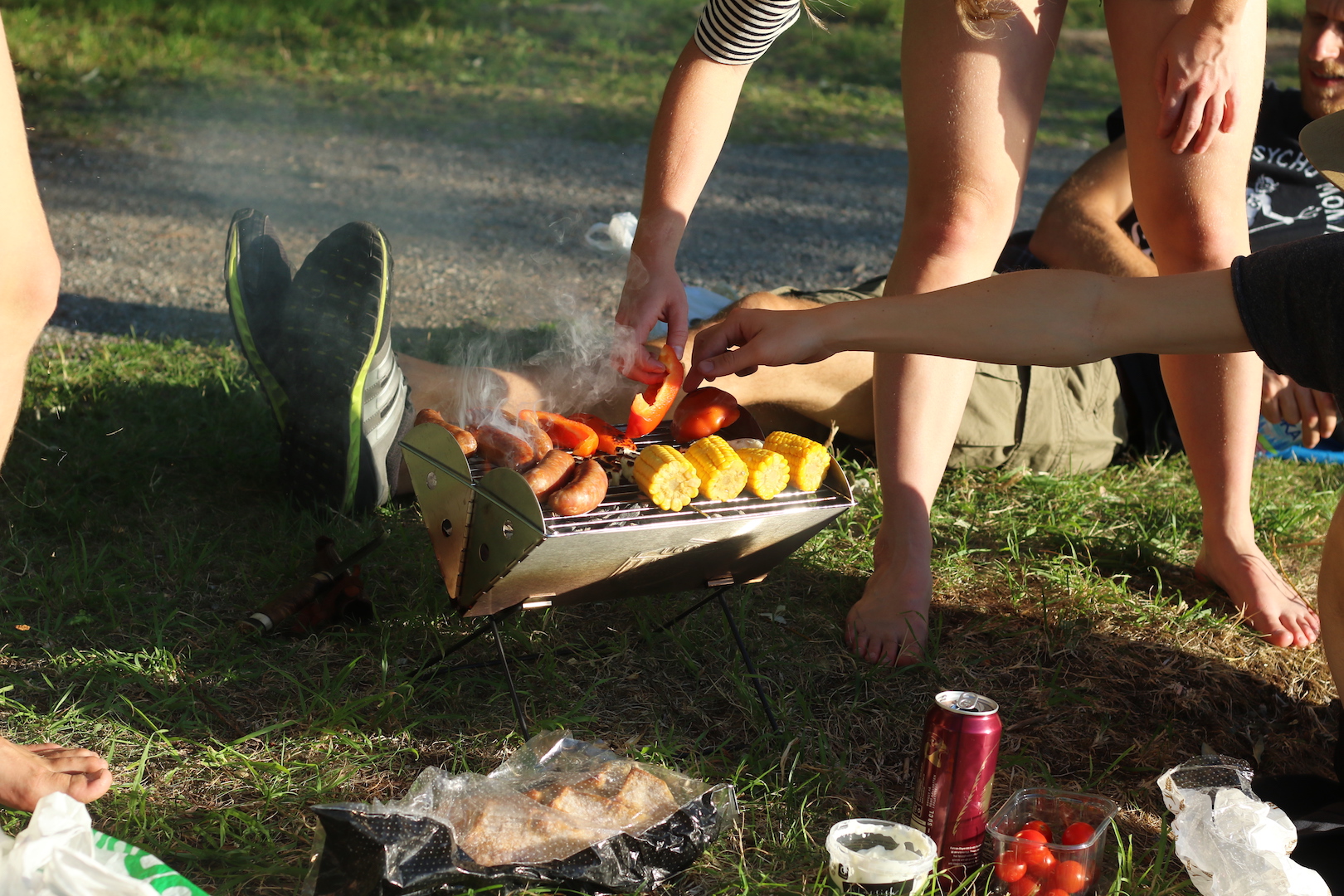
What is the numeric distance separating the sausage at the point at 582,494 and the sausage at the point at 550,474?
31 millimetres

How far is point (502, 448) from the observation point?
219 centimetres

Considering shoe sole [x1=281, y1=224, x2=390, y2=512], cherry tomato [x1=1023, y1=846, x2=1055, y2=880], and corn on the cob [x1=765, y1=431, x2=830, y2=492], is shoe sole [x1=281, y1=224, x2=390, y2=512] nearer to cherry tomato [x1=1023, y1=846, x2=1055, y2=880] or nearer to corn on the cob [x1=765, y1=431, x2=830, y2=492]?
corn on the cob [x1=765, y1=431, x2=830, y2=492]

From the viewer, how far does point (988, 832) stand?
1.97m

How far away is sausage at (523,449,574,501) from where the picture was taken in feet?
6.55

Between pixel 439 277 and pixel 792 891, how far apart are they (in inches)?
165

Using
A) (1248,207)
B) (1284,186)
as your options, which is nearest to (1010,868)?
(1248,207)

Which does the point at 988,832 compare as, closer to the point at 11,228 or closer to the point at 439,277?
the point at 11,228

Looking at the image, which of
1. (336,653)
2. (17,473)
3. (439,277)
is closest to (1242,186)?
(336,653)

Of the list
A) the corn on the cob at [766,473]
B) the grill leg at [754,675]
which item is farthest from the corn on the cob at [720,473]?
the grill leg at [754,675]

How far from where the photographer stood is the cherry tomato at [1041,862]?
1928 mm

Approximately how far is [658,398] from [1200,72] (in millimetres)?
1454

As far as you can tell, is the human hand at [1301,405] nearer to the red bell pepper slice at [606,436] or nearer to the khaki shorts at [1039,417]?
the khaki shorts at [1039,417]

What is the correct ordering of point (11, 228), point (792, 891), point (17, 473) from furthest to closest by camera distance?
point (17, 473)
point (792, 891)
point (11, 228)

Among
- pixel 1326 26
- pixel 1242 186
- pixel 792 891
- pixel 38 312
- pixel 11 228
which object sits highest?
pixel 1326 26
